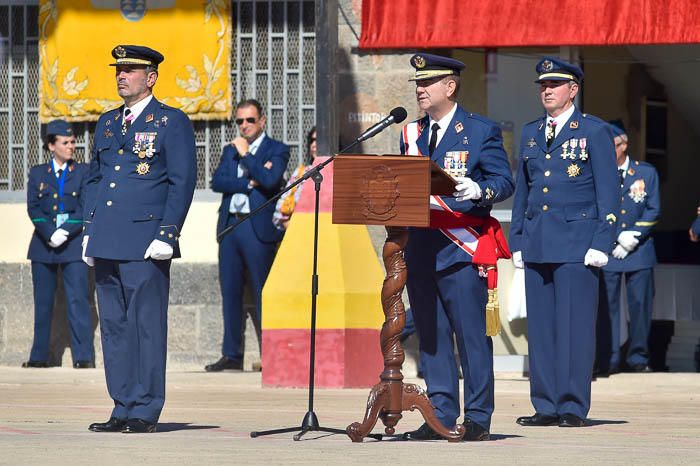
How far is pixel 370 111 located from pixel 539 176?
3.86 meters

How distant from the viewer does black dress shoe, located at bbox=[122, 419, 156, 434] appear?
9.23 meters

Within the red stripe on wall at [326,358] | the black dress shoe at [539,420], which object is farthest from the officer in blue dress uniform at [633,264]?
the black dress shoe at [539,420]

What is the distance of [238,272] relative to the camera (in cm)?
1433

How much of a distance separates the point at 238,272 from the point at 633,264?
3.05m

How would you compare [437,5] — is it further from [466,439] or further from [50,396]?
[466,439]

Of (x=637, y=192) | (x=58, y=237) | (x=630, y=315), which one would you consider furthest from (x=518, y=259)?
(x=58, y=237)

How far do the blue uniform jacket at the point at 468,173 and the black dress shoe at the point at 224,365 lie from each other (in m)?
5.53

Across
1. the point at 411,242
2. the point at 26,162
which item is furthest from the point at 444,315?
the point at 26,162

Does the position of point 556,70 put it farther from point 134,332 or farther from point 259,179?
point 259,179

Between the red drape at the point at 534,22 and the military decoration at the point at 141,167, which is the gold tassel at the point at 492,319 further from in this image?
the red drape at the point at 534,22

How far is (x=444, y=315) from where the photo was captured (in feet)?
29.1

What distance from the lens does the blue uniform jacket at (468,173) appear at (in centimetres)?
878

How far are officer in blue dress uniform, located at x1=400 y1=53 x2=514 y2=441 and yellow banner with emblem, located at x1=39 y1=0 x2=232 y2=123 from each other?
5983 millimetres

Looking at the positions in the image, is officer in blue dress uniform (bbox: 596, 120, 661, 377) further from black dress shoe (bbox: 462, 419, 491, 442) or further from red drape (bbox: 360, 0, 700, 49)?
black dress shoe (bbox: 462, 419, 491, 442)
